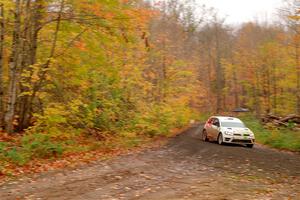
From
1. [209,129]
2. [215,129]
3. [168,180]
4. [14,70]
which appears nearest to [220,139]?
[215,129]

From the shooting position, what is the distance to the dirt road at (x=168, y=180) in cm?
898

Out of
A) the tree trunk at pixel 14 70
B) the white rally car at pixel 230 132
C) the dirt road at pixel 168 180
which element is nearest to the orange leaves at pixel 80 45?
the tree trunk at pixel 14 70

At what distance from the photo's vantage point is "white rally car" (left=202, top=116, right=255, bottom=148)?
70.3ft

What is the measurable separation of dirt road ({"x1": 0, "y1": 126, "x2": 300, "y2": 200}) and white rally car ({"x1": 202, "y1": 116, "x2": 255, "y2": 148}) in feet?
18.5

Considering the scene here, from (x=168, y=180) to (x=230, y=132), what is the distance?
11.4 meters

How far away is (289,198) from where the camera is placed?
352 inches

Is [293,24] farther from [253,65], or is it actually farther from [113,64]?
[113,64]

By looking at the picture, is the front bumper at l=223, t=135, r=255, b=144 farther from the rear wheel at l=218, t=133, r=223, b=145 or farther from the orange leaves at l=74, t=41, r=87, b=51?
the orange leaves at l=74, t=41, r=87, b=51

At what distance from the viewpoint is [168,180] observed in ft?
35.2

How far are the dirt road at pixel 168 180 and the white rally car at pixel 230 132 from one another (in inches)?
222

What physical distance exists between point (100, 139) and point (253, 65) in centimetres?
3700

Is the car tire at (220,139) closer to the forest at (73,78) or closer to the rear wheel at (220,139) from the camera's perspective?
the rear wheel at (220,139)

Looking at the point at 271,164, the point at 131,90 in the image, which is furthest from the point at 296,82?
the point at 271,164

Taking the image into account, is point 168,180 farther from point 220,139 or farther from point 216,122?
point 216,122
